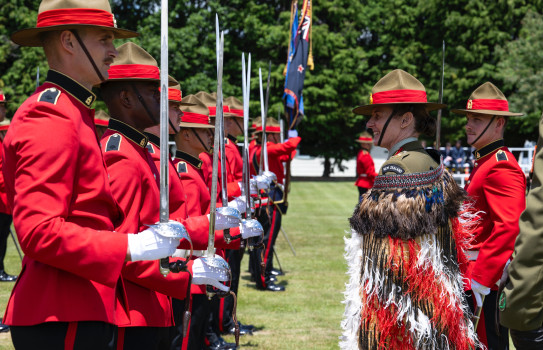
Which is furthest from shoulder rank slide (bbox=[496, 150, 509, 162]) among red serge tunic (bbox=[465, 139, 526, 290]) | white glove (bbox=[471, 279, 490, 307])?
white glove (bbox=[471, 279, 490, 307])

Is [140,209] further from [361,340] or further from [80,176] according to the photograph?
[361,340]

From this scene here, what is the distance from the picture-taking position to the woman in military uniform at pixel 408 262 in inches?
150

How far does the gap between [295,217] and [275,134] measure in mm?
7810

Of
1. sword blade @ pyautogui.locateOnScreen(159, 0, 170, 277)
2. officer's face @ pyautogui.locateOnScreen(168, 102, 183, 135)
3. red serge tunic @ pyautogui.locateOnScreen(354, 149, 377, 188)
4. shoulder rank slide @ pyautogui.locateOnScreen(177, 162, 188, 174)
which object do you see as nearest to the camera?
sword blade @ pyautogui.locateOnScreen(159, 0, 170, 277)

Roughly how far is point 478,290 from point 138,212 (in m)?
2.81

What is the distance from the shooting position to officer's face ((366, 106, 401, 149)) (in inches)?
164

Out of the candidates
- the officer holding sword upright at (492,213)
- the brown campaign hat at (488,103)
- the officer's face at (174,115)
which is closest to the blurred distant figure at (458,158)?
the brown campaign hat at (488,103)

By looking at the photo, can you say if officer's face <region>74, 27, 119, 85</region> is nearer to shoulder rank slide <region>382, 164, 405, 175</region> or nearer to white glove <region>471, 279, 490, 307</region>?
shoulder rank slide <region>382, 164, 405, 175</region>

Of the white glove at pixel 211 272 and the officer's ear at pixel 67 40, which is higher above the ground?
the officer's ear at pixel 67 40

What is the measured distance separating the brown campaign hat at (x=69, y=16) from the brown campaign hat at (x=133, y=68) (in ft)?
2.23

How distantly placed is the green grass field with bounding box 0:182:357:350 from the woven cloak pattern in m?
3.25

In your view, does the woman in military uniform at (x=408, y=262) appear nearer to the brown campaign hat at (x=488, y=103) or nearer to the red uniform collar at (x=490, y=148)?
the red uniform collar at (x=490, y=148)

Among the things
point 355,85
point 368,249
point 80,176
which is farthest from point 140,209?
point 355,85

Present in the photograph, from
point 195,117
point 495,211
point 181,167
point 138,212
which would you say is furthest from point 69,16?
point 495,211
